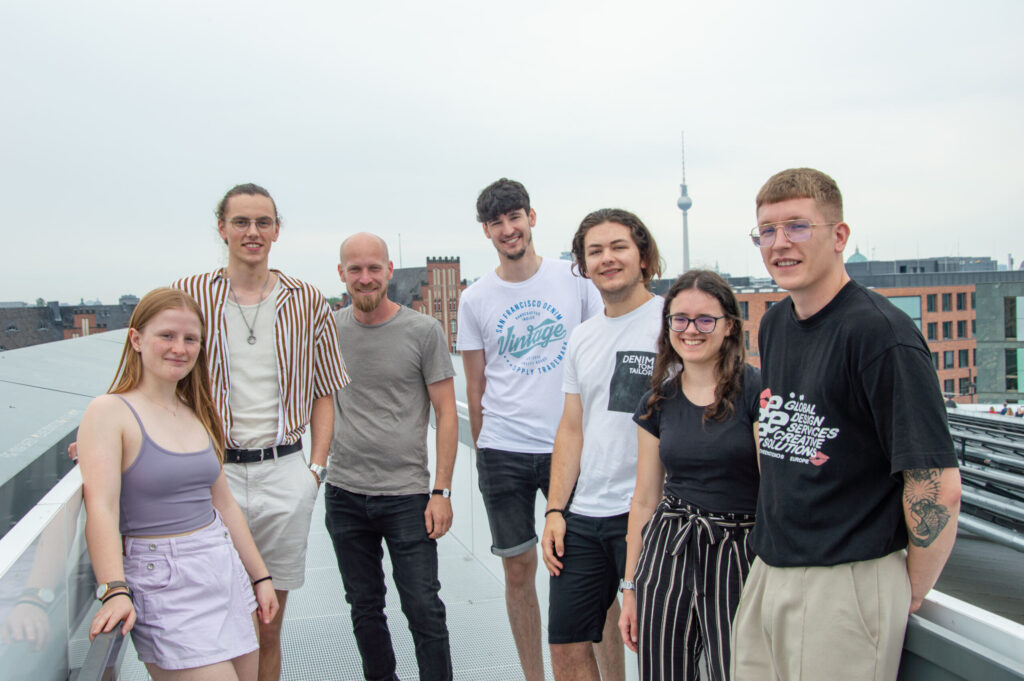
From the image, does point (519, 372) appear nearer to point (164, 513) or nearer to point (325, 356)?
point (325, 356)

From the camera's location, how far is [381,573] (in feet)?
8.40

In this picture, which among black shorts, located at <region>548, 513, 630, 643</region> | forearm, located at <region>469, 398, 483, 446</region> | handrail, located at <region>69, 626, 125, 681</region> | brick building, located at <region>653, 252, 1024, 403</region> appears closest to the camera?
handrail, located at <region>69, 626, 125, 681</region>

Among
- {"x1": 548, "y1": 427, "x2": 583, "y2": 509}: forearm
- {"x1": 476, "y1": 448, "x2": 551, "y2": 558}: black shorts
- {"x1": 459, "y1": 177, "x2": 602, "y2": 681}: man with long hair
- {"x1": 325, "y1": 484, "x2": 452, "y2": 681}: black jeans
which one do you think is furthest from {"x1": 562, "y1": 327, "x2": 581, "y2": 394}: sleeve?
{"x1": 325, "y1": 484, "x2": 452, "y2": 681}: black jeans

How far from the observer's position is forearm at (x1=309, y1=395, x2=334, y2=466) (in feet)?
7.66

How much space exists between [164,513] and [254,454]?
0.49m

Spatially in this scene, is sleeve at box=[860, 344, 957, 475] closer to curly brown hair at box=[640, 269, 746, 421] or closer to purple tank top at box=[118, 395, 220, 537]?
curly brown hair at box=[640, 269, 746, 421]

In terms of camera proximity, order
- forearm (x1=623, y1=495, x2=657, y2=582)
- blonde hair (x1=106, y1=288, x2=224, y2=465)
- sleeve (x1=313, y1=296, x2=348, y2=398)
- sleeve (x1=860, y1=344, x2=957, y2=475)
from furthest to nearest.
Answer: sleeve (x1=313, y1=296, x2=348, y2=398) → forearm (x1=623, y1=495, x2=657, y2=582) → blonde hair (x1=106, y1=288, x2=224, y2=465) → sleeve (x1=860, y1=344, x2=957, y2=475)

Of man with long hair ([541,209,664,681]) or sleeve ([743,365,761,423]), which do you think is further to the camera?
man with long hair ([541,209,664,681])

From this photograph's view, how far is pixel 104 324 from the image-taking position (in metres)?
27.7

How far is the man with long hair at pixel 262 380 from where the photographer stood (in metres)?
2.13

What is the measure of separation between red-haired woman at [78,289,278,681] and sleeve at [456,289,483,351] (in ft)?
3.15

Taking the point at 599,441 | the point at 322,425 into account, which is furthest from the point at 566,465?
the point at 322,425

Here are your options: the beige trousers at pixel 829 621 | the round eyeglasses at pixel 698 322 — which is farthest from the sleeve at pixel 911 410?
the round eyeglasses at pixel 698 322

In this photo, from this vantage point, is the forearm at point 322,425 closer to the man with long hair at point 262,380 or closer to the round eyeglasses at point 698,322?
the man with long hair at point 262,380
